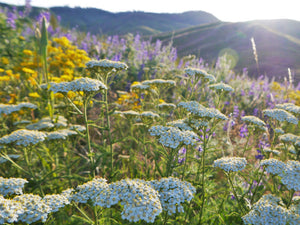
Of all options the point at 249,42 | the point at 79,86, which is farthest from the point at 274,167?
the point at 249,42

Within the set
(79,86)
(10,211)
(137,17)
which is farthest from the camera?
(137,17)

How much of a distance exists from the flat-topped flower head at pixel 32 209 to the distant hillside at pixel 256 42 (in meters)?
25.1

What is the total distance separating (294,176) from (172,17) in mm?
124647

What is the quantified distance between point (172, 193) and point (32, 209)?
1241 millimetres

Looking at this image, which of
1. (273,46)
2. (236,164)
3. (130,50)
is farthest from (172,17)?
(236,164)

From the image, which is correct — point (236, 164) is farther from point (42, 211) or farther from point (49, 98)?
point (49, 98)

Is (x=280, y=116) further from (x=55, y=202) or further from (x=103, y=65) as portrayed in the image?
(x=55, y=202)

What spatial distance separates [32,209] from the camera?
1778mm

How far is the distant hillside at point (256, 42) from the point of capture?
2878 cm

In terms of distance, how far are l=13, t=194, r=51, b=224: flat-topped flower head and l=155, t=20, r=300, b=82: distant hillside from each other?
25.1 metres

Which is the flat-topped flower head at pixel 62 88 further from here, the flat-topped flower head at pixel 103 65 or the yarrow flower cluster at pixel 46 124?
the yarrow flower cluster at pixel 46 124

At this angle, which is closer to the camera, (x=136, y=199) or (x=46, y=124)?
(x=136, y=199)

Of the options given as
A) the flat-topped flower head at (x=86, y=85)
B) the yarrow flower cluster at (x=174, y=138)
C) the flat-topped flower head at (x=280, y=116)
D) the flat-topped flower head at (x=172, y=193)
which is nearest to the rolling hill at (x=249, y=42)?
the flat-topped flower head at (x=280, y=116)

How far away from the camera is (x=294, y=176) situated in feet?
7.70
